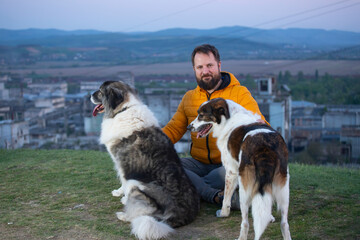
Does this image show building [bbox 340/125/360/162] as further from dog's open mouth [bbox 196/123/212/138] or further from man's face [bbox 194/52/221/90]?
dog's open mouth [bbox 196/123/212/138]

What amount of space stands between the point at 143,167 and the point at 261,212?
1.82m

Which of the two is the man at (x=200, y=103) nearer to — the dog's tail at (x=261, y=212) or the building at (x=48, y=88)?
the dog's tail at (x=261, y=212)

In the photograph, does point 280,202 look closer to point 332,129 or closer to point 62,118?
point 332,129

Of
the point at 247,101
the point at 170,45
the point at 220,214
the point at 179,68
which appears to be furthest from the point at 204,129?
the point at 170,45

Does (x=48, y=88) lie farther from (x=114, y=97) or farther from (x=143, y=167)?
(x=143, y=167)

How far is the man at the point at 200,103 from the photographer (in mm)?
5309

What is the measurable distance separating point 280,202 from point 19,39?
49548 mm

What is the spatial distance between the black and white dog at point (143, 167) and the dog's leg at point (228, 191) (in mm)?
333

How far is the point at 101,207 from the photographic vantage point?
5121 millimetres

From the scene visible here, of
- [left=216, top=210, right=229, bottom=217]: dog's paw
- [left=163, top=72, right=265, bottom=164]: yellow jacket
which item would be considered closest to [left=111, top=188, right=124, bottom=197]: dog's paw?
[left=163, top=72, right=265, bottom=164]: yellow jacket

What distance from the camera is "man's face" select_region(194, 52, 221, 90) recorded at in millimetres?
5449

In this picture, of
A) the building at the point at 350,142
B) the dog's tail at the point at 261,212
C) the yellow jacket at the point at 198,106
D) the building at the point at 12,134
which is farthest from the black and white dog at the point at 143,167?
the building at the point at 350,142

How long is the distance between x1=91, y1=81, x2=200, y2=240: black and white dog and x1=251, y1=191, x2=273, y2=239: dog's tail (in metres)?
1.15

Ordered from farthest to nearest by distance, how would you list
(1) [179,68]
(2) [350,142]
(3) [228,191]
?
(1) [179,68]
(2) [350,142]
(3) [228,191]
